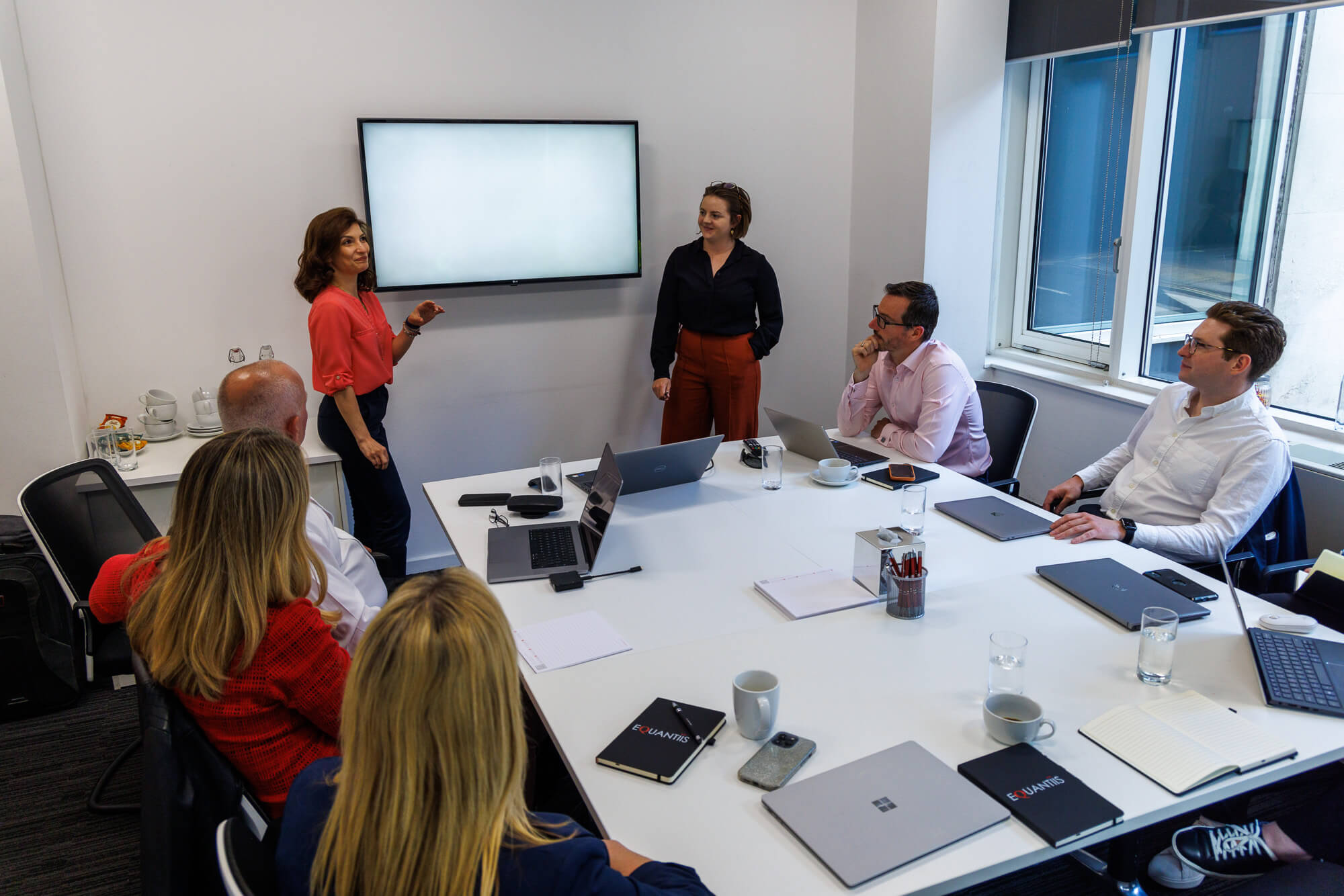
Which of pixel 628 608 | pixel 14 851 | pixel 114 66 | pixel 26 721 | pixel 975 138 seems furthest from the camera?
pixel 975 138

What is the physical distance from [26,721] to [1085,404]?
4.38 m

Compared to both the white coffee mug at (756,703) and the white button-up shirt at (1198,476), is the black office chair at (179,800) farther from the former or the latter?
the white button-up shirt at (1198,476)

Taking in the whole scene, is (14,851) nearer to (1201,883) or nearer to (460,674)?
(460,674)

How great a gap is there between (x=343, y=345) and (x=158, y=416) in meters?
0.97

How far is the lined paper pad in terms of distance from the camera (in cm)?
198

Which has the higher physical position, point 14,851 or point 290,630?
point 290,630

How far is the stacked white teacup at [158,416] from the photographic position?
12.3 feet

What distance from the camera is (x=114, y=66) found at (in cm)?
356

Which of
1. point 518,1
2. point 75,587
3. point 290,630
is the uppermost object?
point 518,1

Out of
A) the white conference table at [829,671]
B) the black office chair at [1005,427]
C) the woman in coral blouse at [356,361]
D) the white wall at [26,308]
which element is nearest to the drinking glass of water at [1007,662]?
the white conference table at [829,671]

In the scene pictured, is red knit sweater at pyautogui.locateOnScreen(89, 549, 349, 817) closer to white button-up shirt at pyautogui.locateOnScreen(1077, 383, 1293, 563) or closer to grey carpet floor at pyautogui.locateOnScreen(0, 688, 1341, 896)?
grey carpet floor at pyautogui.locateOnScreen(0, 688, 1341, 896)

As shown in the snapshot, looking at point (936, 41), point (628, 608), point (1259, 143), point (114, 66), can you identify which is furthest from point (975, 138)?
point (114, 66)

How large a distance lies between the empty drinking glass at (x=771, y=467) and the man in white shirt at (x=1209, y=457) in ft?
2.85

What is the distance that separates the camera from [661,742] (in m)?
1.65
